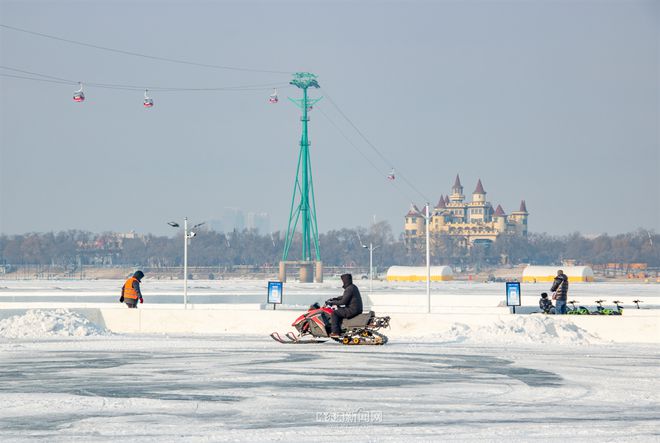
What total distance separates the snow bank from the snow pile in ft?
31.2

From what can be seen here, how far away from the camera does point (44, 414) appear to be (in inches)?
520

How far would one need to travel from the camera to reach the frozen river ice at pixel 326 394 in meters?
12.1

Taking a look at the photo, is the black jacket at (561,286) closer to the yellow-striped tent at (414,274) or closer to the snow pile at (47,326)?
the snow pile at (47,326)

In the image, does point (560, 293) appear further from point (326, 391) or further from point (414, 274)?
point (414, 274)

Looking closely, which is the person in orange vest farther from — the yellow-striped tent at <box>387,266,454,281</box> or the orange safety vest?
the yellow-striped tent at <box>387,266,454,281</box>

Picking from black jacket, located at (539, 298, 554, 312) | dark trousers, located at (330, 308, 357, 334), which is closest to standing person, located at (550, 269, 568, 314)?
black jacket, located at (539, 298, 554, 312)

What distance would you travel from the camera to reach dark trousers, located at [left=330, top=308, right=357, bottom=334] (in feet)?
80.4

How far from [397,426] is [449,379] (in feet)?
16.4

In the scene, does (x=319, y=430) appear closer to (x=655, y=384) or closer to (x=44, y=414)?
(x=44, y=414)

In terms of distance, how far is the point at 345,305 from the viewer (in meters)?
24.5

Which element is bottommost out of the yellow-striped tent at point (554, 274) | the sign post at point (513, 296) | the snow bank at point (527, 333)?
the snow bank at point (527, 333)

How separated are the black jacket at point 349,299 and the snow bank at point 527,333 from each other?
4021mm

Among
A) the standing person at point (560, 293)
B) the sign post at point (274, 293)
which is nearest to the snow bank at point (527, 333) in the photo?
the standing person at point (560, 293)

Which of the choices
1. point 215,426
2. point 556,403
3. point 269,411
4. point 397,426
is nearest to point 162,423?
point 215,426
